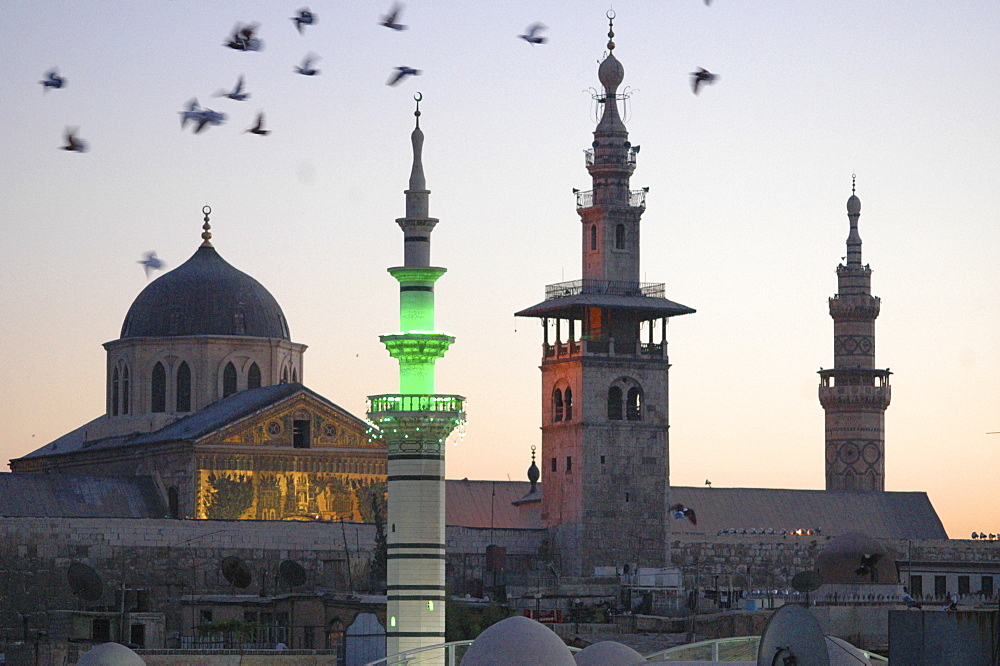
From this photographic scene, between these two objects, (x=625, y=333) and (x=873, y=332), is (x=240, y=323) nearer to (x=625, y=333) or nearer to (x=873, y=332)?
(x=625, y=333)

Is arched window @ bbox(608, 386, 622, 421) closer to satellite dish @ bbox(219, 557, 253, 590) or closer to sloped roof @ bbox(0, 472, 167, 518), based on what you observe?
satellite dish @ bbox(219, 557, 253, 590)

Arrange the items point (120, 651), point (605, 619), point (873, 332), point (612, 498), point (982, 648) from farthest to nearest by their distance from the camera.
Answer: point (873, 332) < point (612, 498) < point (605, 619) < point (120, 651) < point (982, 648)

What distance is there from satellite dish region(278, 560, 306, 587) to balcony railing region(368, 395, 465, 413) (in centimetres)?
1688

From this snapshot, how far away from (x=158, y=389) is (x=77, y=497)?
20.8ft

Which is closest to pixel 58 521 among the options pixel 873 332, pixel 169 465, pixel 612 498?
pixel 169 465

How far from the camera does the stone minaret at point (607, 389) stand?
69875 millimetres

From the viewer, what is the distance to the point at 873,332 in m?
90.0

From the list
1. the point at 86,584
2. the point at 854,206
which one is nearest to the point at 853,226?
the point at 854,206

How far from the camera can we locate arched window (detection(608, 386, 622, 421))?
71000 millimetres

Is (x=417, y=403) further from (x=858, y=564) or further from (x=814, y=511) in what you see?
(x=814, y=511)

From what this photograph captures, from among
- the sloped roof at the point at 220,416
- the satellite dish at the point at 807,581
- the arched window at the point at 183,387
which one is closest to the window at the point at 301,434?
the sloped roof at the point at 220,416

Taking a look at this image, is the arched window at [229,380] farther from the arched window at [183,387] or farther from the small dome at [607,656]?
the small dome at [607,656]

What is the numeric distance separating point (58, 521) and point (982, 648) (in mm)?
41042

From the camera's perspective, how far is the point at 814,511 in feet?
265
